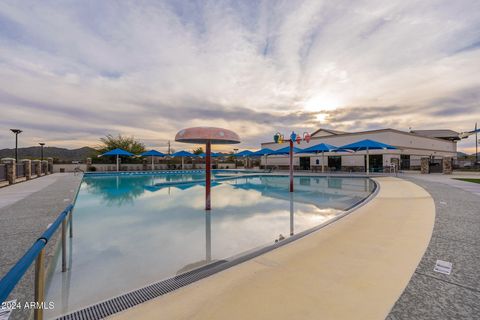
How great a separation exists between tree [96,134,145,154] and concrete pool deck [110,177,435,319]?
32885mm

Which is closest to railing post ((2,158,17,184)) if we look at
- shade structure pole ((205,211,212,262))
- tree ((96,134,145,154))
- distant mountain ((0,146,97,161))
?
shade structure pole ((205,211,212,262))

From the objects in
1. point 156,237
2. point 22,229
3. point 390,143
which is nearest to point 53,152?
point 22,229

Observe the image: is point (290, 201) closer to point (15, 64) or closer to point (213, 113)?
point (213, 113)

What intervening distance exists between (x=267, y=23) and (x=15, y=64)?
11746 mm

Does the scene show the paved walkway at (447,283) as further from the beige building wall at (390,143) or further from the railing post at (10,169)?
the beige building wall at (390,143)

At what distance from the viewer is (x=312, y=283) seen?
2.43 meters

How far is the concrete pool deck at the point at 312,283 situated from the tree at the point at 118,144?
108 feet

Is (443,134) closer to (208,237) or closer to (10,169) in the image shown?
(208,237)

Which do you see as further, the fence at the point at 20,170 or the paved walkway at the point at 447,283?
the fence at the point at 20,170

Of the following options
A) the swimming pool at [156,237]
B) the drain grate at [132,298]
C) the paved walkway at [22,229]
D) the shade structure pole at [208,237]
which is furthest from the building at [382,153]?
the paved walkway at [22,229]

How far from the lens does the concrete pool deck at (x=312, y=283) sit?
6.50 feet

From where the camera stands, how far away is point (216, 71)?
12.3m

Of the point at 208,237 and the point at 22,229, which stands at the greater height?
the point at 22,229

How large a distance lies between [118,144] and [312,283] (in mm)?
34061
